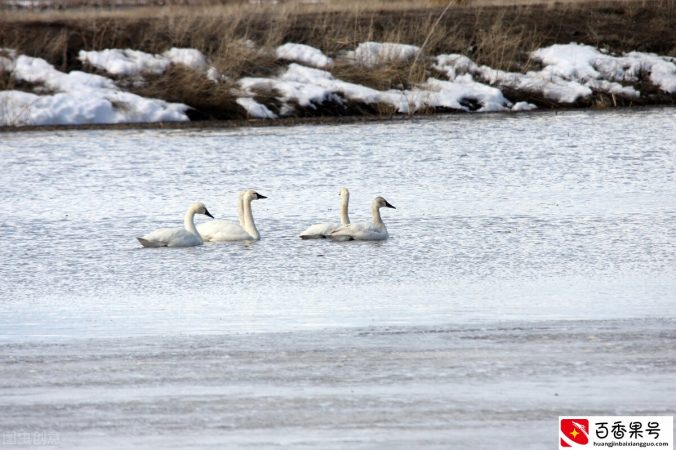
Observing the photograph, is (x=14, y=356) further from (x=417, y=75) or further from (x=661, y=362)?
(x=417, y=75)

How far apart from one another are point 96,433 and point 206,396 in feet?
2.38

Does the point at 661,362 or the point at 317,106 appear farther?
the point at 317,106

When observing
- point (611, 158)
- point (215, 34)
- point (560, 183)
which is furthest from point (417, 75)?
point (560, 183)

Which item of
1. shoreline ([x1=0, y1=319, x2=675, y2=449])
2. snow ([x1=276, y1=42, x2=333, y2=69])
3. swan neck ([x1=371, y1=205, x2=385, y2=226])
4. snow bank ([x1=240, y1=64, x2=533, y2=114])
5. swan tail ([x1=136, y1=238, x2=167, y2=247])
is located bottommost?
snow bank ([x1=240, y1=64, x2=533, y2=114])

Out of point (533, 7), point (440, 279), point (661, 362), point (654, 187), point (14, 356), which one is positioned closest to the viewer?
point (661, 362)

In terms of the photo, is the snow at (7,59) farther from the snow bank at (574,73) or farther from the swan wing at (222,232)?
the swan wing at (222,232)

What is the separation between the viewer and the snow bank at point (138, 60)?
27219mm

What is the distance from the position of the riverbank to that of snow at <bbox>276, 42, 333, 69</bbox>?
3cm

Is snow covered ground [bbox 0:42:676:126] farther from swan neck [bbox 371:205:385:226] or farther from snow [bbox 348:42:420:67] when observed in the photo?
swan neck [bbox 371:205:385:226]

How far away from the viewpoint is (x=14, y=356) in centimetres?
769

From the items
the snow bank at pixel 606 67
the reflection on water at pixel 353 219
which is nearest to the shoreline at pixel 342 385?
the reflection on water at pixel 353 219

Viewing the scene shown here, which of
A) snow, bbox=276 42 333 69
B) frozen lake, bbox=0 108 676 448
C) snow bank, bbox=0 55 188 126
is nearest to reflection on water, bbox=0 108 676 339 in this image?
frozen lake, bbox=0 108 676 448

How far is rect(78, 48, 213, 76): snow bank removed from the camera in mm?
27219

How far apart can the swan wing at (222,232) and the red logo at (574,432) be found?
7362mm
